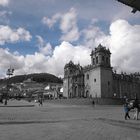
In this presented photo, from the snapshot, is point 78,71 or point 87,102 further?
point 78,71

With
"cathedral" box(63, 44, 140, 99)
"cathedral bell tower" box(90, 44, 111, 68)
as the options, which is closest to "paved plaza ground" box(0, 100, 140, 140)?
"cathedral" box(63, 44, 140, 99)

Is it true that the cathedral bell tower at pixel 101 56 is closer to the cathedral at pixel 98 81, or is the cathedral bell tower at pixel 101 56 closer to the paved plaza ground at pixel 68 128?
the cathedral at pixel 98 81

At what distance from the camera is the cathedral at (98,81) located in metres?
72.7

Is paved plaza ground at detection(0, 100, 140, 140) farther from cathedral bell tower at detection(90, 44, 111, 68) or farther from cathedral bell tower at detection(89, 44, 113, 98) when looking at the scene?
cathedral bell tower at detection(90, 44, 111, 68)

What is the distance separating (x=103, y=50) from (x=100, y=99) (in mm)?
17099

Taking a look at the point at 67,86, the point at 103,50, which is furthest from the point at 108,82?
the point at 67,86

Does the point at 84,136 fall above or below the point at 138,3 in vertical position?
below

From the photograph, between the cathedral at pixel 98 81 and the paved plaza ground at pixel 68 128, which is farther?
the cathedral at pixel 98 81

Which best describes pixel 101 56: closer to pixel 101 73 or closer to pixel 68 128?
pixel 101 73

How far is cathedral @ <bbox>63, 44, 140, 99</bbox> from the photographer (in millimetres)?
72688

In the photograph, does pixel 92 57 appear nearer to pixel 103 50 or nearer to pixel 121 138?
pixel 103 50

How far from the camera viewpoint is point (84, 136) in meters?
10.6

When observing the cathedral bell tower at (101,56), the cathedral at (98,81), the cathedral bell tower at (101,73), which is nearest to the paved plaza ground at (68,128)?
the cathedral bell tower at (101,73)

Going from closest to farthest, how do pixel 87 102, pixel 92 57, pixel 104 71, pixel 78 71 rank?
pixel 87 102, pixel 104 71, pixel 92 57, pixel 78 71
